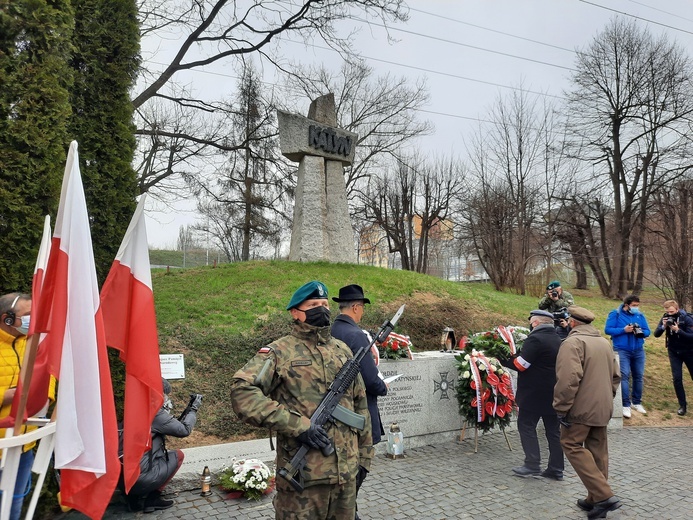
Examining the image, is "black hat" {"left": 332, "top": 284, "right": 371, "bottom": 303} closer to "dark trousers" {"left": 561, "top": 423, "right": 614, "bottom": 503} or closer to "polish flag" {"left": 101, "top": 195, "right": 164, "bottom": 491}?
"polish flag" {"left": 101, "top": 195, "right": 164, "bottom": 491}

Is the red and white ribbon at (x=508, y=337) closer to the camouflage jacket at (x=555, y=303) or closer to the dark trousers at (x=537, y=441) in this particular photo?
the dark trousers at (x=537, y=441)

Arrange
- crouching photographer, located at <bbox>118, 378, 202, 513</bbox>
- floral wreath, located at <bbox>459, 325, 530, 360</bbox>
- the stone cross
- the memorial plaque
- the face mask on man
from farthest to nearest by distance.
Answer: the stone cross
floral wreath, located at <bbox>459, 325, 530, 360</bbox>
the memorial plaque
crouching photographer, located at <bbox>118, 378, 202, 513</bbox>
the face mask on man

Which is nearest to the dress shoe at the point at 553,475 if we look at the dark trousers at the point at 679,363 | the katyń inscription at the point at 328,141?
the dark trousers at the point at 679,363

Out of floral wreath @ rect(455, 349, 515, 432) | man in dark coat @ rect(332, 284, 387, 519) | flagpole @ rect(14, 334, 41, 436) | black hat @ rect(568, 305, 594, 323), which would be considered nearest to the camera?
flagpole @ rect(14, 334, 41, 436)

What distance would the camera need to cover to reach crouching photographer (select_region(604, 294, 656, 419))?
8852 mm

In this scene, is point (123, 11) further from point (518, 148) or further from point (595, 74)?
point (595, 74)

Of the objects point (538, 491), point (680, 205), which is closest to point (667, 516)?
point (538, 491)

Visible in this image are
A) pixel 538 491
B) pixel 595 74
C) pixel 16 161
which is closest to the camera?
pixel 16 161

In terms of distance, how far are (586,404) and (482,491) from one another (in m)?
1.47

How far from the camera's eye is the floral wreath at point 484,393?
668 centimetres

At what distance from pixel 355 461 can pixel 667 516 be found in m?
3.67

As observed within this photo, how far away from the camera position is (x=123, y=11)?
5.64 metres

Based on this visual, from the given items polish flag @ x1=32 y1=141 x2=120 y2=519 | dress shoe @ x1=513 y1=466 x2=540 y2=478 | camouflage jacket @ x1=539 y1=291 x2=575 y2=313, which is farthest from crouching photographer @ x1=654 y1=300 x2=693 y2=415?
polish flag @ x1=32 y1=141 x2=120 y2=519

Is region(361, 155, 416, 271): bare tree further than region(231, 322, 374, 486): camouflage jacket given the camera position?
Yes
